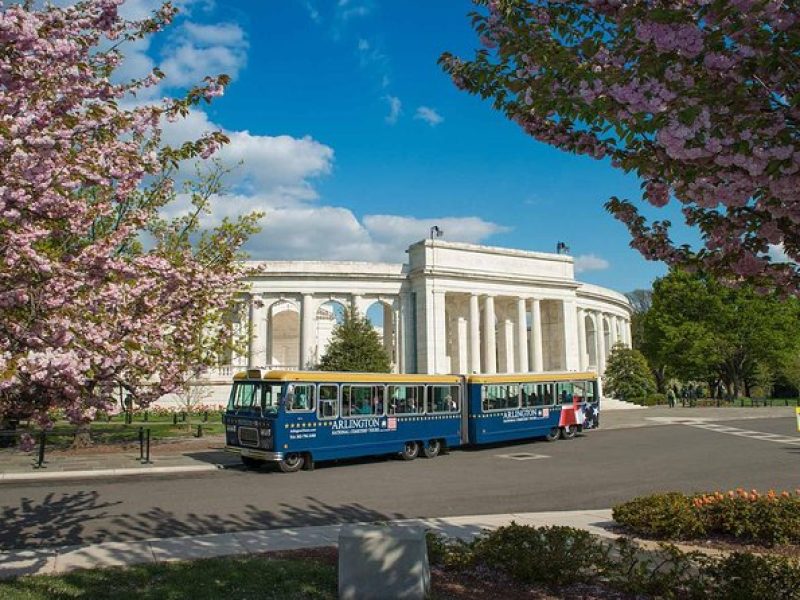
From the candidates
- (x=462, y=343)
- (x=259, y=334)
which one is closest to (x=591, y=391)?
(x=259, y=334)

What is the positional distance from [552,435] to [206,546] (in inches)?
884

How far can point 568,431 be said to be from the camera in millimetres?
30188

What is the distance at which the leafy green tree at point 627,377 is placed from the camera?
2473 inches

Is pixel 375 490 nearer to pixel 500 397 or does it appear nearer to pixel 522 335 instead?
pixel 500 397

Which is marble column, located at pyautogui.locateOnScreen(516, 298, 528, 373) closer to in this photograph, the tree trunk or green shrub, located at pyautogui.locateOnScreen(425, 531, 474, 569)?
the tree trunk

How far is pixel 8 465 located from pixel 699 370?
56.5 meters

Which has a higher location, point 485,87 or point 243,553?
point 485,87

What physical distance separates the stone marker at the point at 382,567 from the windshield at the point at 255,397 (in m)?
12.9

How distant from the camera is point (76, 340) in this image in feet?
24.9

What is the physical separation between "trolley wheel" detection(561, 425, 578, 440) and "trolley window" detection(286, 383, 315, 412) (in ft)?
48.3

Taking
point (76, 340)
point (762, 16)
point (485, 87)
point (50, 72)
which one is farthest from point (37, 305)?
point (762, 16)

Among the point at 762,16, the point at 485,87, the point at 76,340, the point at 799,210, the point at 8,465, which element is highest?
the point at 485,87

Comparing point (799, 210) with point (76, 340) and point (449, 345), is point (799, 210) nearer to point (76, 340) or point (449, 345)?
point (76, 340)

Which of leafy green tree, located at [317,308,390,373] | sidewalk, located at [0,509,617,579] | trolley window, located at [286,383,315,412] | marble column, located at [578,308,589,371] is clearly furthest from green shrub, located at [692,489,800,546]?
marble column, located at [578,308,589,371]
